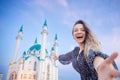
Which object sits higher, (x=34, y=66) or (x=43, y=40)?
(x=43, y=40)

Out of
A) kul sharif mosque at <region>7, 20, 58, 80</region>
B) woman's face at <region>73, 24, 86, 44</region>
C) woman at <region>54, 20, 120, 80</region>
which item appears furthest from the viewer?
kul sharif mosque at <region>7, 20, 58, 80</region>

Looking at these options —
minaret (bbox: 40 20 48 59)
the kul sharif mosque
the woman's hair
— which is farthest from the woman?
minaret (bbox: 40 20 48 59)

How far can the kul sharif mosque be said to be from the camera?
1037 centimetres

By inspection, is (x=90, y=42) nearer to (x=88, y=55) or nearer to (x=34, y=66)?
(x=88, y=55)

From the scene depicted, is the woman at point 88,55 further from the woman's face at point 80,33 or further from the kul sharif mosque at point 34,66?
the kul sharif mosque at point 34,66

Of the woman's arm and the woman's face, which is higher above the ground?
the woman's face

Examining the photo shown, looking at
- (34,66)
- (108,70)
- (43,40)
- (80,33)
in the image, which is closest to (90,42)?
(80,33)

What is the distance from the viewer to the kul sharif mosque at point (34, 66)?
34.0 feet

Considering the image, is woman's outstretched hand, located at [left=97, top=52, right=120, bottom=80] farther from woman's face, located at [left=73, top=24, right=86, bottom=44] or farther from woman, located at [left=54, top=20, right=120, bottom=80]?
woman's face, located at [left=73, top=24, right=86, bottom=44]

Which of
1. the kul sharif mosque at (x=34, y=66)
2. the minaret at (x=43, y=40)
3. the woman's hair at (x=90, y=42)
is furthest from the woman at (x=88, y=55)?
the minaret at (x=43, y=40)

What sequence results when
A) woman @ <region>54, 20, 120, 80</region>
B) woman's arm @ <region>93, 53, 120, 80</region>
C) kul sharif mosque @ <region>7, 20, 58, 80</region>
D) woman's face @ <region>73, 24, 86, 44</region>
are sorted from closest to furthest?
woman's arm @ <region>93, 53, 120, 80</region> → woman @ <region>54, 20, 120, 80</region> → woman's face @ <region>73, 24, 86, 44</region> → kul sharif mosque @ <region>7, 20, 58, 80</region>

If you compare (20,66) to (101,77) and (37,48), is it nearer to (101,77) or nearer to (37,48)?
(37,48)

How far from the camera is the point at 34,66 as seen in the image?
36.0ft

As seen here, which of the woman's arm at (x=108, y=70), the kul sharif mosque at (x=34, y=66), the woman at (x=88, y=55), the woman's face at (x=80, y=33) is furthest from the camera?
the kul sharif mosque at (x=34, y=66)
